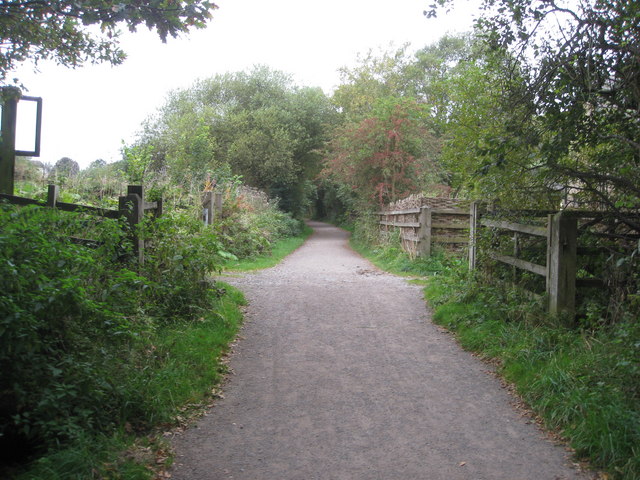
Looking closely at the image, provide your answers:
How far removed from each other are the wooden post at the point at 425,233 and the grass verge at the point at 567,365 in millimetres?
6916

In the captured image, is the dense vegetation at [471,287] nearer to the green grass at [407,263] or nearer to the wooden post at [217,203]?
the green grass at [407,263]

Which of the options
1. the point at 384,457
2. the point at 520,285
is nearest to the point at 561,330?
the point at 520,285

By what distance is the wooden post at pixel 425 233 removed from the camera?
16.2m

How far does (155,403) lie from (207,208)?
41.2 feet

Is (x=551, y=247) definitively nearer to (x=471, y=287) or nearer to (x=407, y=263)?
(x=471, y=287)

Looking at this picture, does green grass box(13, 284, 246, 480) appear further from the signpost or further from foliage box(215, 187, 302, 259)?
foliage box(215, 187, 302, 259)

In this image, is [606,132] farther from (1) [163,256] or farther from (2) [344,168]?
(2) [344,168]

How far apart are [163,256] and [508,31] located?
18.2 feet

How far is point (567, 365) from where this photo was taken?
5516 mm

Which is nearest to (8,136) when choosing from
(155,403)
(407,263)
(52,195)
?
(52,195)

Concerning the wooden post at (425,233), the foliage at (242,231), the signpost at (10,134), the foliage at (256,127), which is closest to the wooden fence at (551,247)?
the wooden post at (425,233)

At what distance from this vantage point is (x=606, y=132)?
649cm

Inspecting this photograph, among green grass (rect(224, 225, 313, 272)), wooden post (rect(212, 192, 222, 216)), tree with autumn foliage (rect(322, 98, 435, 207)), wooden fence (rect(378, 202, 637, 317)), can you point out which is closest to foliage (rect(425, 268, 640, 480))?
wooden fence (rect(378, 202, 637, 317))

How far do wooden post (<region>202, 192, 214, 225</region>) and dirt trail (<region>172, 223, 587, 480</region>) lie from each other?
7.96m
